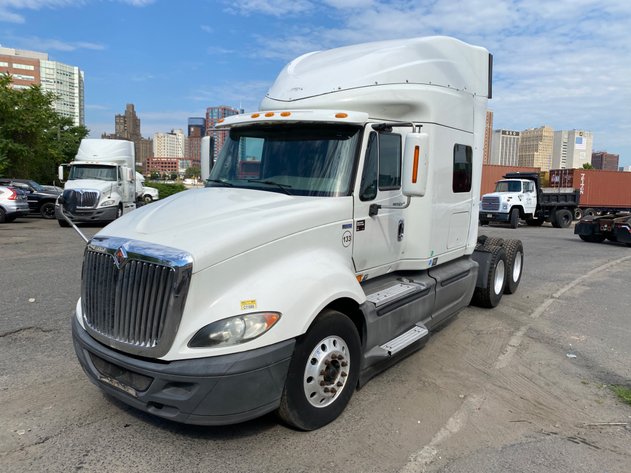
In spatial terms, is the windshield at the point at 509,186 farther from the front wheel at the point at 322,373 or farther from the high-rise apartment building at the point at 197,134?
the front wheel at the point at 322,373

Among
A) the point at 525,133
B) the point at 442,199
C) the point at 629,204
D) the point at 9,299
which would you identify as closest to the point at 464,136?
the point at 442,199

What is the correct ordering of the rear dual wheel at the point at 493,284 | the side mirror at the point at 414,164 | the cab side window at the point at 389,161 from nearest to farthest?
the side mirror at the point at 414,164 < the cab side window at the point at 389,161 < the rear dual wheel at the point at 493,284

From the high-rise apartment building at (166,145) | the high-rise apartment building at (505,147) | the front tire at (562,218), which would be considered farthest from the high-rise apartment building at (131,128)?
the front tire at (562,218)

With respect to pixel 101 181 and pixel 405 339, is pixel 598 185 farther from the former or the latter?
pixel 405 339

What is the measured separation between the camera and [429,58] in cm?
504

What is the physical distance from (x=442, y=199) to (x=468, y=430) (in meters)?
2.67

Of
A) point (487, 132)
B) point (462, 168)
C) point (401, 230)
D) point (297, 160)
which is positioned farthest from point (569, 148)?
point (297, 160)

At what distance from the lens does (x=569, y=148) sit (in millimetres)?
87375

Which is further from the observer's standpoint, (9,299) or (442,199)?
(9,299)

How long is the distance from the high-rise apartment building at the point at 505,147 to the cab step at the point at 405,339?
7700 centimetres

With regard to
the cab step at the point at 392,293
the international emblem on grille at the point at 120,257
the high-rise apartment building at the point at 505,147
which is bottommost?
the cab step at the point at 392,293

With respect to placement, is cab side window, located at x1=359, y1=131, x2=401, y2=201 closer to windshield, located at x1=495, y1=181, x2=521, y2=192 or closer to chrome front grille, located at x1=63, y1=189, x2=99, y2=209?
chrome front grille, located at x1=63, y1=189, x2=99, y2=209

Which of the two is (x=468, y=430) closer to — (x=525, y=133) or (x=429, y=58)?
(x=429, y=58)

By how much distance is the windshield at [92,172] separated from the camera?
715 inches
